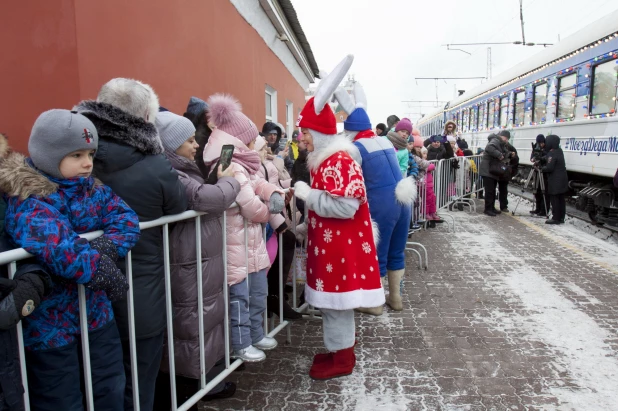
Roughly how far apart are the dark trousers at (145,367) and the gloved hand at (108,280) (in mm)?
436

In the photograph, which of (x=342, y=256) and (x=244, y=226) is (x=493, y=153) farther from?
(x=244, y=226)

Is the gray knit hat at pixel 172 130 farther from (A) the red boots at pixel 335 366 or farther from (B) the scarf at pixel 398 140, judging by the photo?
(B) the scarf at pixel 398 140

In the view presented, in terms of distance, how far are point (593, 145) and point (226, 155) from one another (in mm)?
8283

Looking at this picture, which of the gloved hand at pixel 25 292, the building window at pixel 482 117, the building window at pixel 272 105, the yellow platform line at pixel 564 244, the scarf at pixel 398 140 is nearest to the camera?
the gloved hand at pixel 25 292

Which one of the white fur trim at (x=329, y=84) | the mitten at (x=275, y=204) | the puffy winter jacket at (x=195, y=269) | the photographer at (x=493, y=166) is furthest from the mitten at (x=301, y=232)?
the photographer at (x=493, y=166)

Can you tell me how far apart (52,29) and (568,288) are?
213 inches

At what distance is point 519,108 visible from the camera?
41.6ft

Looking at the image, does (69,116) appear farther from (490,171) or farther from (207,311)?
(490,171)

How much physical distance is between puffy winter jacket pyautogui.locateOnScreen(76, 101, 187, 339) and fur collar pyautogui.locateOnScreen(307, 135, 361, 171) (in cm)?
109

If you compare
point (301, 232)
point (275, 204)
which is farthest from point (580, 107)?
point (275, 204)

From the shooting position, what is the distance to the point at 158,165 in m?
2.16

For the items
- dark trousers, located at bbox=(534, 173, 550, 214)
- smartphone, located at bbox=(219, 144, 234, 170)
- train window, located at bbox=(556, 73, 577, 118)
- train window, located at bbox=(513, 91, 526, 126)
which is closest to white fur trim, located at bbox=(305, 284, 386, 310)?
smartphone, located at bbox=(219, 144, 234, 170)

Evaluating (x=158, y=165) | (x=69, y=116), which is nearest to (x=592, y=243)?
(x=158, y=165)

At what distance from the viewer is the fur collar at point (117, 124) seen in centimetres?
204
